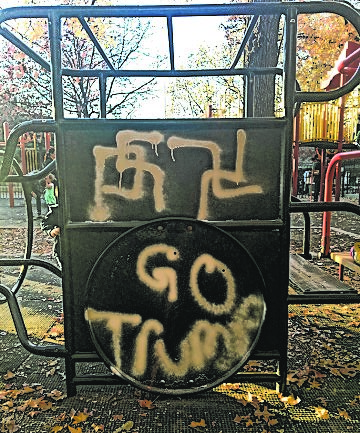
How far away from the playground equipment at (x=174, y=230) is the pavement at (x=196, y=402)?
16 cm

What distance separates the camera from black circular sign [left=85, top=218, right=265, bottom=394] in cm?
244

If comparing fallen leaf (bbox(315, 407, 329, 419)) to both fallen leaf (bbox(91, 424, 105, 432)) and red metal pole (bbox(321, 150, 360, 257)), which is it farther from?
red metal pole (bbox(321, 150, 360, 257))

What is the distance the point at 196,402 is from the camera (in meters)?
2.60

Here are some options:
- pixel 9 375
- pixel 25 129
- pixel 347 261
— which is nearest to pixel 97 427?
pixel 9 375

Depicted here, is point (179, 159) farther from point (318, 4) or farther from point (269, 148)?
point (318, 4)

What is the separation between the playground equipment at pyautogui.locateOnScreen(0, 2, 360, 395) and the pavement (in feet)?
0.53

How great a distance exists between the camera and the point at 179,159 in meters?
2.42

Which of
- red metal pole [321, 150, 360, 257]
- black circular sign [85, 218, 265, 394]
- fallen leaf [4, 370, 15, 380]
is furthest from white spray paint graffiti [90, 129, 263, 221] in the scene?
red metal pole [321, 150, 360, 257]

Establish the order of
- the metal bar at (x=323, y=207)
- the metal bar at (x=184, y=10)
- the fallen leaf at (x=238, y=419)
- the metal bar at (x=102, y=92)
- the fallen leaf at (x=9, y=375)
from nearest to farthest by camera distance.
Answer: the metal bar at (x=184, y=10), the fallen leaf at (x=238, y=419), the metal bar at (x=323, y=207), the fallen leaf at (x=9, y=375), the metal bar at (x=102, y=92)

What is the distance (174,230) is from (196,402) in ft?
3.34

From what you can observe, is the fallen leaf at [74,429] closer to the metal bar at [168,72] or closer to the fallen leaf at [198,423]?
the fallen leaf at [198,423]

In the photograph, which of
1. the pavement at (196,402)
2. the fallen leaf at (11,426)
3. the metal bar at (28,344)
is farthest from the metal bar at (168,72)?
the fallen leaf at (11,426)

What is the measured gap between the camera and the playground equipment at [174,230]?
2391 mm

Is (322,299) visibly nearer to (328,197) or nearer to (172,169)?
(172,169)
